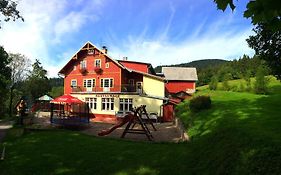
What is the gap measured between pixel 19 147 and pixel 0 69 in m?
24.2

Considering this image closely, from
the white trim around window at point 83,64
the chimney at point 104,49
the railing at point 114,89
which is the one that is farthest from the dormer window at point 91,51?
the railing at point 114,89

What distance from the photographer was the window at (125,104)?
43.0 metres

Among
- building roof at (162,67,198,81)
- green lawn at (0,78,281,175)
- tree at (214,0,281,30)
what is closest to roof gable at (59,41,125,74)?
building roof at (162,67,198,81)

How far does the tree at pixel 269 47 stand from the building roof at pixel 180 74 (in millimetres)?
36743

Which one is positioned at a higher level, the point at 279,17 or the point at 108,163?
the point at 279,17

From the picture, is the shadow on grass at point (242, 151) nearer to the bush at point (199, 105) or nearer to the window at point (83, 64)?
the bush at point (199, 105)

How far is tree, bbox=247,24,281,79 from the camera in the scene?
2311cm

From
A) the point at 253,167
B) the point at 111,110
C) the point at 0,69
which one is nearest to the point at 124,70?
the point at 111,110

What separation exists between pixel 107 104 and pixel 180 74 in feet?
74.5

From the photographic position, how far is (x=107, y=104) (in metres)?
44.7

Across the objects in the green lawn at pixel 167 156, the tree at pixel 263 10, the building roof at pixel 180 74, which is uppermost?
the building roof at pixel 180 74

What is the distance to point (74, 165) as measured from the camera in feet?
42.8

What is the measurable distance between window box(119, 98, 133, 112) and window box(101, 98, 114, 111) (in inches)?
59.2

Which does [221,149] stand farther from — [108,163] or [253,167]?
[108,163]
